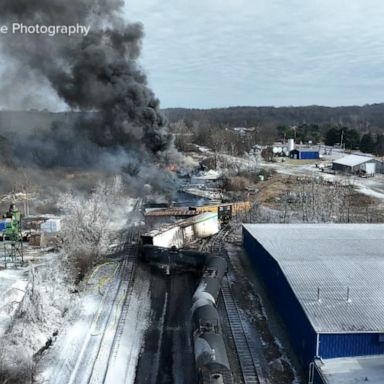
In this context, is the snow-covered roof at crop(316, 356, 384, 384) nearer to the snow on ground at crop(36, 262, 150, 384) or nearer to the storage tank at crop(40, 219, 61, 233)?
the snow on ground at crop(36, 262, 150, 384)

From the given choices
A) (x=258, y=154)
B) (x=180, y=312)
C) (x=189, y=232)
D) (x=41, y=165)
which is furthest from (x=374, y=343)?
(x=258, y=154)

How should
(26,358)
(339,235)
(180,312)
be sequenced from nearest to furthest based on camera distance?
1. (26,358)
2. (180,312)
3. (339,235)

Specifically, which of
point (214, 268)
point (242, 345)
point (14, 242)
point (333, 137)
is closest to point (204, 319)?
point (242, 345)

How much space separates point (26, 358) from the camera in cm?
1684

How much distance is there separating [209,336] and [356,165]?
54.5 metres

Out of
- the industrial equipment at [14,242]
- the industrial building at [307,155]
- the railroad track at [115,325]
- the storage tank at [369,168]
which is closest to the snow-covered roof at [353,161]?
the storage tank at [369,168]

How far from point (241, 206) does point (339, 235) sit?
47.5 feet

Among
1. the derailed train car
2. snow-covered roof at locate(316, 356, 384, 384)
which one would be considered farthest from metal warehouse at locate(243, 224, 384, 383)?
the derailed train car

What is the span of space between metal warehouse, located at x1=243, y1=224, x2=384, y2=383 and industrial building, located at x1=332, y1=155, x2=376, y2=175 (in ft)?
125

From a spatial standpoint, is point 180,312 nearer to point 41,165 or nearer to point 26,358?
point 26,358

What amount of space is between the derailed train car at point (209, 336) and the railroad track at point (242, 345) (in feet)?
3.53

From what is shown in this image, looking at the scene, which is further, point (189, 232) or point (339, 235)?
point (189, 232)

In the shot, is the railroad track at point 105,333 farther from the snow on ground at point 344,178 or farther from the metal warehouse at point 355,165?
the metal warehouse at point 355,165

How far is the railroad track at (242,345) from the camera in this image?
53.6 ft
